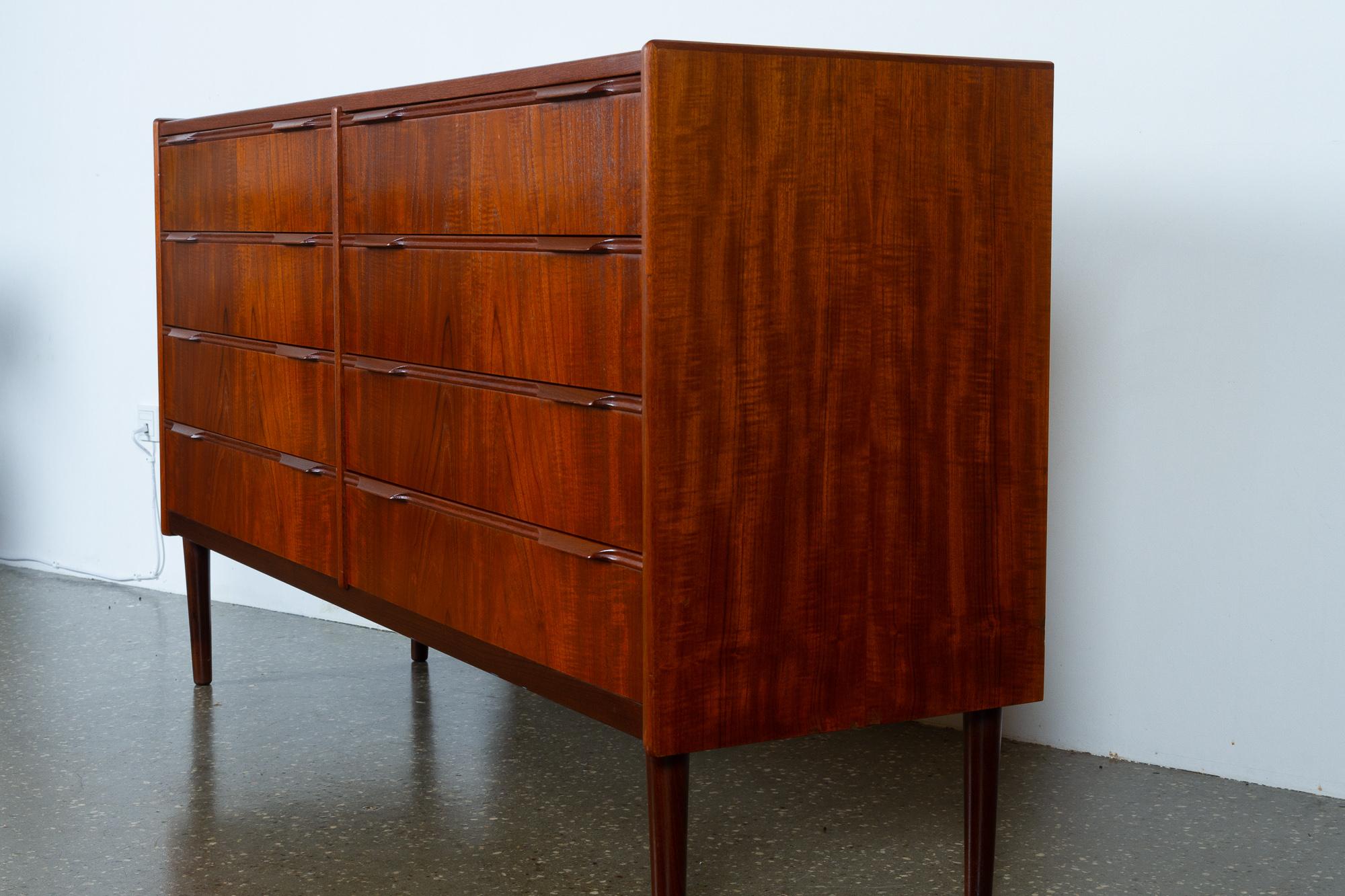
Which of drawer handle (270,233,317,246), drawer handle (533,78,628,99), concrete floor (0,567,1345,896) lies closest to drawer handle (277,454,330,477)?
drawer handle (270,233,317,246)

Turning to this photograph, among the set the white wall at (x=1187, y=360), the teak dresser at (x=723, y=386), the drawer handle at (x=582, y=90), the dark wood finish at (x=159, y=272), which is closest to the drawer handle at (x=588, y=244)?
the teak dresser at (x=723, y=386)

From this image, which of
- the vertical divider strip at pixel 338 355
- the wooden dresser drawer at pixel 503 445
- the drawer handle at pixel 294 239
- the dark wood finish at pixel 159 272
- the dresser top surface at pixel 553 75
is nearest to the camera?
the dresser top surface at pixel 553 75

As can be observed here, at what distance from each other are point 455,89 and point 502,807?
117 cm

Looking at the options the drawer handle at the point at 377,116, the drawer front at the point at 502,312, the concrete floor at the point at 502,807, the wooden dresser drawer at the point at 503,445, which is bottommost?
the concrete floor at the point at 502,807

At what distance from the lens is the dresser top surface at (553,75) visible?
1.66 metres

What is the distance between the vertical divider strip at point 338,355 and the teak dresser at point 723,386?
97mm

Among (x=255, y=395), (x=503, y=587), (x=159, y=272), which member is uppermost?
(x=159, y=272)

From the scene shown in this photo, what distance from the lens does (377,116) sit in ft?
7.24

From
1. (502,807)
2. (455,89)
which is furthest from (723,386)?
(502,807)

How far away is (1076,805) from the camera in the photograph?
2.42 metres

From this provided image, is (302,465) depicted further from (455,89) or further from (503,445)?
(455,89)

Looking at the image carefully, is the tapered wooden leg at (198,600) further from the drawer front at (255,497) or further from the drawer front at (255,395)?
the drawer front at (255,395)

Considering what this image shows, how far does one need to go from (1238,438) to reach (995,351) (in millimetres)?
787

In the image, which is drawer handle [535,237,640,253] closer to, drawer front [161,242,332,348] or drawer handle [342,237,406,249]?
drawer handle [342,237,406,249]
